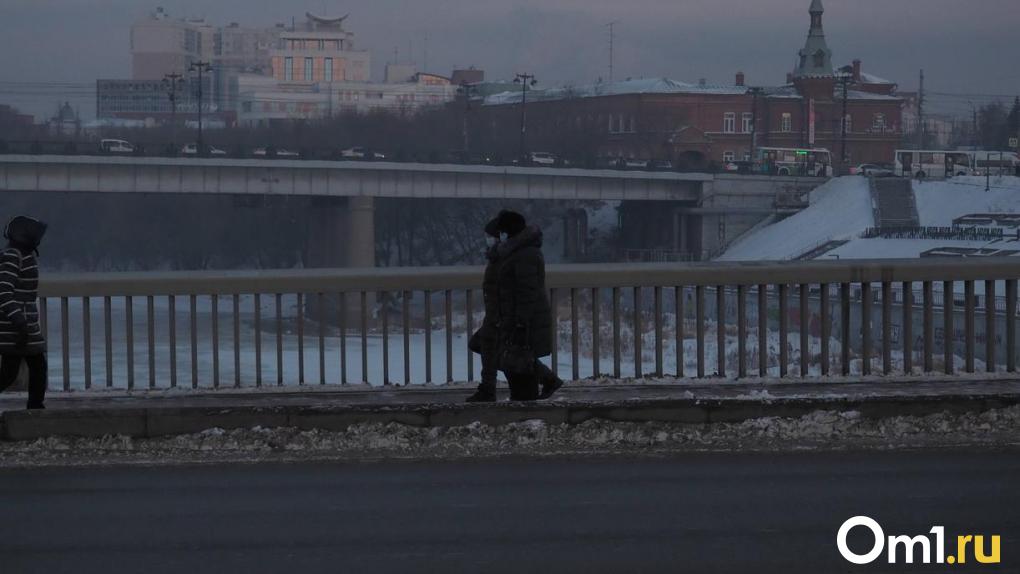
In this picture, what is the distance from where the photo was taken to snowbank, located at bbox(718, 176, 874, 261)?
2758 inches

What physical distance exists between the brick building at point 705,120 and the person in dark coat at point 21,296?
9844 cm

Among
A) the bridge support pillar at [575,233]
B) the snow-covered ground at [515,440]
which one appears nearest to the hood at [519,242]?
the snow-covered ground at [515,440]

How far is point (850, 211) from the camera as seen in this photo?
75875 mm

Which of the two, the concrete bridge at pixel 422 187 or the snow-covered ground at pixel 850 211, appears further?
the snow-covered ground at pixel 850 211

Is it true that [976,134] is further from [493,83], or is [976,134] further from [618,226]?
[618,226]

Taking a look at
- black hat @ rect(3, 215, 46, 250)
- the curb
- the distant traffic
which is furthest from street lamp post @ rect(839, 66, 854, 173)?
black hat @ rect(3, 215, 46, 250)

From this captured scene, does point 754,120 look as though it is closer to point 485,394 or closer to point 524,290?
point 485,394

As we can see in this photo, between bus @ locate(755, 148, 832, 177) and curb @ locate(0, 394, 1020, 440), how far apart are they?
246 ft

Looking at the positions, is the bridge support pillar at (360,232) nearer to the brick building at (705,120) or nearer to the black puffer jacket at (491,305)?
the brick building at (705,120)

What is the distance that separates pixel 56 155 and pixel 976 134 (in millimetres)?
112905

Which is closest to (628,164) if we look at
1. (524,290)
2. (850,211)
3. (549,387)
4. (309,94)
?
(850,211)

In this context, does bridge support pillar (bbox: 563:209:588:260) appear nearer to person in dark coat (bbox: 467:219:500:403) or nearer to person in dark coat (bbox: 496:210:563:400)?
person in dark coat (bbox: 467:219:500:403)

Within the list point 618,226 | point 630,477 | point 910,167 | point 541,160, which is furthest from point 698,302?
point 910,167

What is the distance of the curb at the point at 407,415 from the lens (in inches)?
414
